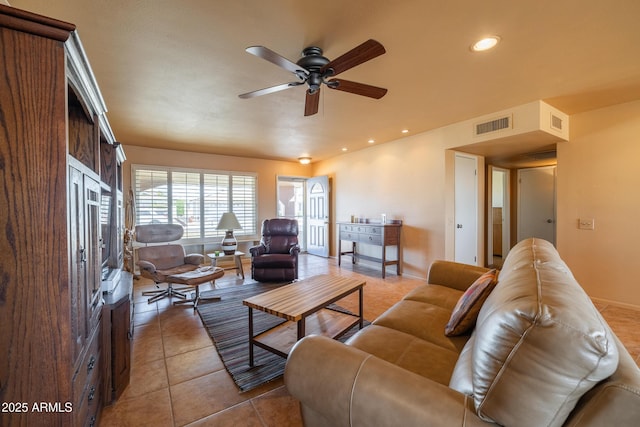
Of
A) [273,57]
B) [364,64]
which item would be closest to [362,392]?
[273,57]

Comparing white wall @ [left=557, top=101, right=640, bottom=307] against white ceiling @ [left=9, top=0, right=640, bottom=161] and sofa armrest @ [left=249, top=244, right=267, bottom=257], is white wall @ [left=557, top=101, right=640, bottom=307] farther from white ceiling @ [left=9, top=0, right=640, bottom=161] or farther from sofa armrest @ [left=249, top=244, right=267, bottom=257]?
sofa armrest @ [left=249, top=244, right=267, bottom=257]

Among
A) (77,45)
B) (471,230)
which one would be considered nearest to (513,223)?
(471,230)

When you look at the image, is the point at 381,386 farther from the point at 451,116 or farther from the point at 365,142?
the point at 365,142

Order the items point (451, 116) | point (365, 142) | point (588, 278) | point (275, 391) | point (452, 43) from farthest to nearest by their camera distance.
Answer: point (365, 142) < point (451, 116) < point (588, 278) < point (452, 43) < point (275, 391)

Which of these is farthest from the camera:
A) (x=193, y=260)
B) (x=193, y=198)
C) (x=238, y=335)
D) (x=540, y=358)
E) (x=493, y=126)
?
(x=193, y=198)

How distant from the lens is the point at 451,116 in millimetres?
3693

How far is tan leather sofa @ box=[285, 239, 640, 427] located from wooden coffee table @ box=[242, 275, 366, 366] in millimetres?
848

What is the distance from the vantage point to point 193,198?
5.74 metres

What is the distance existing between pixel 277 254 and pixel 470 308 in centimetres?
348

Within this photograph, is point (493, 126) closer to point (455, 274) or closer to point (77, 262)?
point (455, 274)

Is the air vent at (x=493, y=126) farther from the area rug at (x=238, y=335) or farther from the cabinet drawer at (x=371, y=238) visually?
the area rug at (x=238, y=335)

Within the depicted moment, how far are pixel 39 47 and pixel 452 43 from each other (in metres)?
2.39

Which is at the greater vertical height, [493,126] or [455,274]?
[493,126]

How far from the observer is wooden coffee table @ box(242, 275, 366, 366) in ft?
6.51
